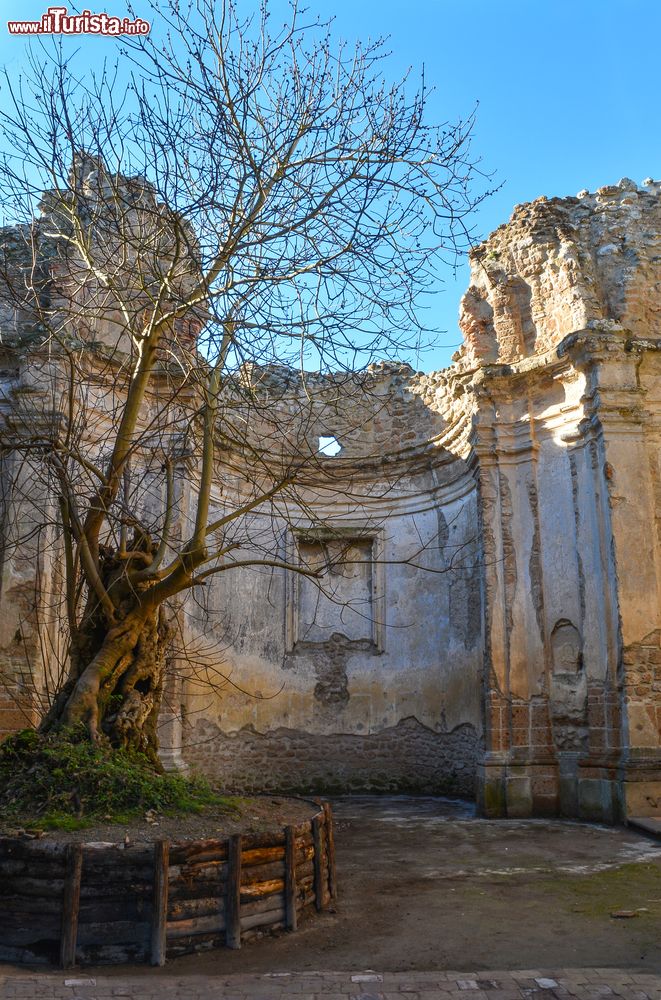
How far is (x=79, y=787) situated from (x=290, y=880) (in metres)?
1.41

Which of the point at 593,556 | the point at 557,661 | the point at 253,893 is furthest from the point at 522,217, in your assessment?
the point at 253,893

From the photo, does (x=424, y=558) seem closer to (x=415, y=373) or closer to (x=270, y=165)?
(x=415, y=373)

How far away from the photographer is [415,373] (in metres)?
12.8

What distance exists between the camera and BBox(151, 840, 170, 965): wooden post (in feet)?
13.4

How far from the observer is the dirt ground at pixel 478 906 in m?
4.18

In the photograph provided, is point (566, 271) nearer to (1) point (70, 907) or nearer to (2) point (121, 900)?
(2) point (121, 900)

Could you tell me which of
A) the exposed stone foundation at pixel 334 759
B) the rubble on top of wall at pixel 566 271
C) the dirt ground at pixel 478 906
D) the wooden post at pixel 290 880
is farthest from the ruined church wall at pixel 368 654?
the wooden post at pixel 290 880

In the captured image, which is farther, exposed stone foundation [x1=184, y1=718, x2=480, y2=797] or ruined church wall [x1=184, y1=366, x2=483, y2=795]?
ruined church wall [x1=184, y1=366, x2=483, y2=795]

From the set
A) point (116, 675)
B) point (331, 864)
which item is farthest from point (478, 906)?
point (116, 675)

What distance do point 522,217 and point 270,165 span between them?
5.76m

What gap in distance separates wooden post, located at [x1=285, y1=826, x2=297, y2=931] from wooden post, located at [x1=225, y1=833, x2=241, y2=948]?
0.39m

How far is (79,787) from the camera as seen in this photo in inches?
197

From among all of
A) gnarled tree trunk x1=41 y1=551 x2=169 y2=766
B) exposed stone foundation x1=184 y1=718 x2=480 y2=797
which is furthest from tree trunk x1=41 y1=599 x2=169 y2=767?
exposed stone foundation x1=184 y1=718 x2=480 y2=797

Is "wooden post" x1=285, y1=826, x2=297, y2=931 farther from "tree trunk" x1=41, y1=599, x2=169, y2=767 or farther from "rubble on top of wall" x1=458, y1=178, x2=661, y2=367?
"rubble on top of wall" x1=458, y1=178, x2=661, y2=367
